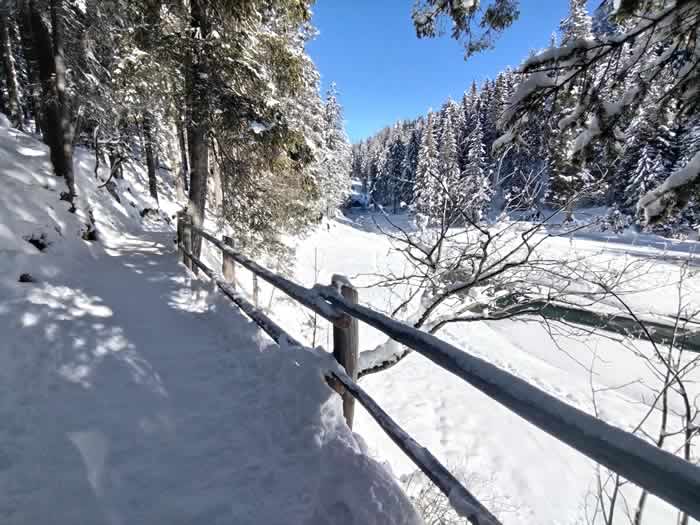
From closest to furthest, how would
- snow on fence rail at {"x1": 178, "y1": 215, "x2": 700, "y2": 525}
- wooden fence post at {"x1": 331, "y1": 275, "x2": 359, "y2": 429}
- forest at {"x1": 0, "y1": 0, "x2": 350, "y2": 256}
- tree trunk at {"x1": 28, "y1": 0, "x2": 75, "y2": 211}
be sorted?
snow on fence rail at {"x1": 178, "y1": 215, "x2": 700, "y2": 525} → wooden fence post at {"x1": 331, "y1": 275, "x2": 359, "y2": 429} → forest at {"x1": 0, "y1": 0, "x2": 350, "y2": 256} → tree trunk at {"x1": 28, "y1": 0, "x2": 75, "y2": 211}

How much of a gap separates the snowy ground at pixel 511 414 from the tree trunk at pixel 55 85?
6297mm

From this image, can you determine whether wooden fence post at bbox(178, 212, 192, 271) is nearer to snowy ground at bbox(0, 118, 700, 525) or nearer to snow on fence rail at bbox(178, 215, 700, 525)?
snowy ground at bbox(0, 118, 700, 525)

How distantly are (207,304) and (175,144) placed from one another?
12659 mm

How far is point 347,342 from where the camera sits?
2.60 metres

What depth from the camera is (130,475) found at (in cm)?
216

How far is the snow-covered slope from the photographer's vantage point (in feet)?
6.36

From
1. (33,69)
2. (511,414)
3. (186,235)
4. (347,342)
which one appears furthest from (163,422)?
(33,69)

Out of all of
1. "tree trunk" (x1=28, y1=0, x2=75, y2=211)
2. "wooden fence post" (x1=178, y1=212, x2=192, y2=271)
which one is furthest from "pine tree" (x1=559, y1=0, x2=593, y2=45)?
"tree trunk" (x1=28, y1=0, x2=75, y2=211)

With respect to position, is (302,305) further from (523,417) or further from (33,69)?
(33,69)

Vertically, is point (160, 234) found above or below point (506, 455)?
above

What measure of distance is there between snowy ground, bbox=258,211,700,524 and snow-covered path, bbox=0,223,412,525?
235 cm

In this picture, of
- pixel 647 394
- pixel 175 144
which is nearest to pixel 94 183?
pixel 175 144

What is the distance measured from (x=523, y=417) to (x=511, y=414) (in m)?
9.66

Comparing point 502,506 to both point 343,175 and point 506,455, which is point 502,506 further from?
point 343,175
